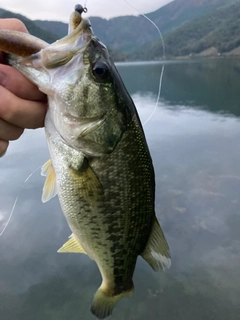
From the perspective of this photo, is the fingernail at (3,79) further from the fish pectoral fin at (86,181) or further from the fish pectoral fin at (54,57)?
the fish pectoral fin at (86,181)

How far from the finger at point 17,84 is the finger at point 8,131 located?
0.43 feet

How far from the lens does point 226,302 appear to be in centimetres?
564

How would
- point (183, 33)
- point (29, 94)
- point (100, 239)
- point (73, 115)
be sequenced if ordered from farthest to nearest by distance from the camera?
1. point (183, 33)
2. point (100, 239)
3. point (73, 115)
4. point (29, 94)

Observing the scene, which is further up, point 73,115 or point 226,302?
point 73,115

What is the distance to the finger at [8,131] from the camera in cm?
132

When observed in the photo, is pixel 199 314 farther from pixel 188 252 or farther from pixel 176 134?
pixel 176 134

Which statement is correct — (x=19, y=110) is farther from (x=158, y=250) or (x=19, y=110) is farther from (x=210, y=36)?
(x=210, y=36)

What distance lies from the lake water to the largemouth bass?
447cm

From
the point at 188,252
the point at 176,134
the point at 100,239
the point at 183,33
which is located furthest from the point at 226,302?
the point at 183,33

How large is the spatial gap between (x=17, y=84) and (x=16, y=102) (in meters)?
0.07

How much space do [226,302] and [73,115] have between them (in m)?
5.41

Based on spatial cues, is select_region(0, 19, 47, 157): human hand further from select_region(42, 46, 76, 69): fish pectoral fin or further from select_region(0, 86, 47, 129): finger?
select_region(42, 46, 76, 69): fish pectoral fin

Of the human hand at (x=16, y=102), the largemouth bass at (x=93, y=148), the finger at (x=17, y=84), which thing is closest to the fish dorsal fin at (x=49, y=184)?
the largemouth bass at (x=93, y=148)

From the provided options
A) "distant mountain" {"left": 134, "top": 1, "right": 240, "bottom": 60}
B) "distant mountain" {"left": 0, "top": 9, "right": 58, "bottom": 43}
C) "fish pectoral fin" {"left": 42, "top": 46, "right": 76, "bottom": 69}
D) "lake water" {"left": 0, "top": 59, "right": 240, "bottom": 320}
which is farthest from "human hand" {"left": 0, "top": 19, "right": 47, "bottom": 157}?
"distant mountain" {"left": 134, "top": 1, "right": 240, "bottom": 60}
